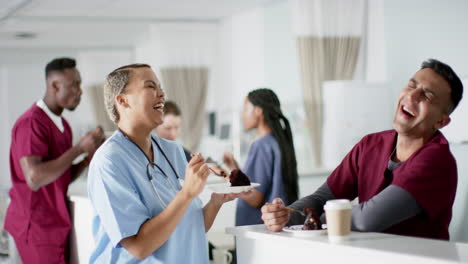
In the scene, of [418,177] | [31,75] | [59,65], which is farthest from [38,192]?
[31,75]

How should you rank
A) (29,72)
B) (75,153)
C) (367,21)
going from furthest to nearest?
(29,72)
(367,21)
(75,153)

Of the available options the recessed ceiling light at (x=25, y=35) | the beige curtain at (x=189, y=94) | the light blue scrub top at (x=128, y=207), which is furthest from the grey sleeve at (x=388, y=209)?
the recessed ceiling light at (x=25, y=35)

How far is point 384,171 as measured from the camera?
6.97ft

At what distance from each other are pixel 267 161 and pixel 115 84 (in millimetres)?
1352

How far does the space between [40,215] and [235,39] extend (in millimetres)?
6104

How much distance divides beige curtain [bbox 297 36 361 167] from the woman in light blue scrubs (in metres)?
4.56

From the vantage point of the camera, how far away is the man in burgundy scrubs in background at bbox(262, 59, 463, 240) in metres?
1.95

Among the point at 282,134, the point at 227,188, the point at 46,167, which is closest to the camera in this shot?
the point at 227,188

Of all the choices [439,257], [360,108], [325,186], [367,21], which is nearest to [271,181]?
[325,186]

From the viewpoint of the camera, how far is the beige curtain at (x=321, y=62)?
6492mm

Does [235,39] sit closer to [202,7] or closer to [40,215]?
[202,7]

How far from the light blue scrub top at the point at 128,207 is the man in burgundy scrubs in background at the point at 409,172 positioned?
0.91 feet

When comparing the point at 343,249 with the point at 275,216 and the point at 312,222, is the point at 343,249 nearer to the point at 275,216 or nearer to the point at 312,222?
the point at 312,222

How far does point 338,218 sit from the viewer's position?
185 centimetres
